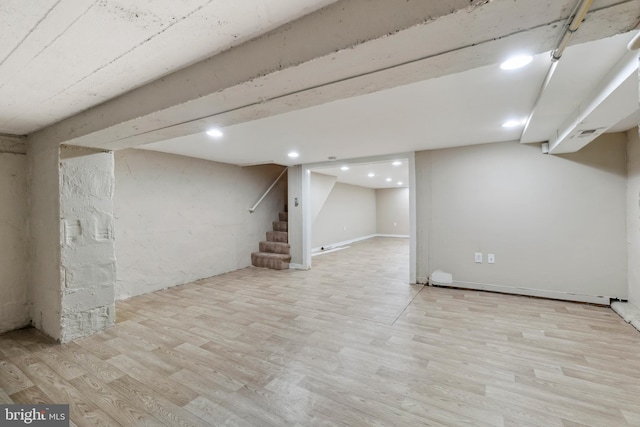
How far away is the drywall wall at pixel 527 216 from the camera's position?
119 inches

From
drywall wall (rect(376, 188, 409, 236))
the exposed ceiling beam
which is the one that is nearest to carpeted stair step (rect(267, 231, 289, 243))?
the exposed ceiling beam

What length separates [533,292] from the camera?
3363mm

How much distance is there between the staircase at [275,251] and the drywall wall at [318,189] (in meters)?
0.73

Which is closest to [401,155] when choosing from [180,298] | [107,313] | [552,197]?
[552,197]

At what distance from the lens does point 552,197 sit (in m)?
3.27

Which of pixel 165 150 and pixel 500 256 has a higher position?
pixel 165 150

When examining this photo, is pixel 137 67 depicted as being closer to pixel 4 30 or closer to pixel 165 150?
pixel 4 30

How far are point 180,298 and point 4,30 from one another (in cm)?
312

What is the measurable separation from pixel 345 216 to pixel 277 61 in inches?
292

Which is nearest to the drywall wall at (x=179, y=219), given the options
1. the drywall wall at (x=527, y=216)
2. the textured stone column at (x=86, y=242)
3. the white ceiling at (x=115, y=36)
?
the textured stone column at (x=86, y=242)

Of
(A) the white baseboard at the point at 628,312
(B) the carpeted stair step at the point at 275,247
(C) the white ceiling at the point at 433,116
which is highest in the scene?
(C) the white ceiling at the point at 433,116

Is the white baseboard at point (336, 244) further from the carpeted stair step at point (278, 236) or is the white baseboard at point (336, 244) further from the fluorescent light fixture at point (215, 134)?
the fluorescent light fixture at point (215, 134)

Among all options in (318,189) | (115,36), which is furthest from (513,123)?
(318,189)

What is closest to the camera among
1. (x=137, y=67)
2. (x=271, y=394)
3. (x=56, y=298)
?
(x=137, y=67)
